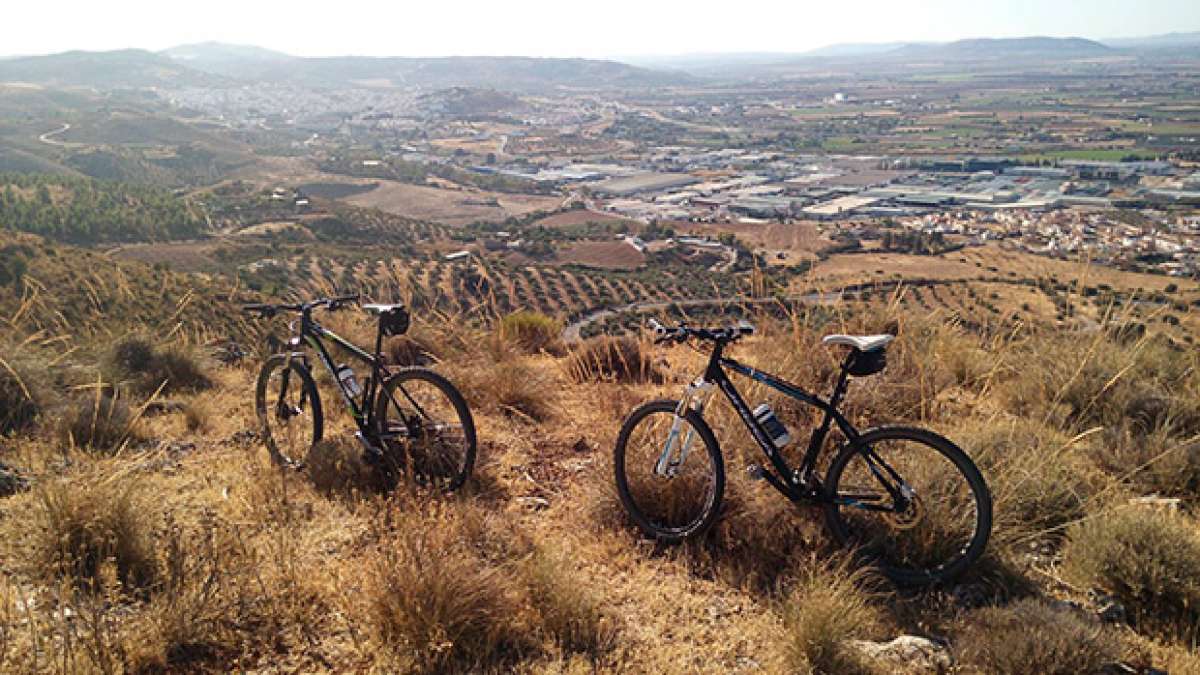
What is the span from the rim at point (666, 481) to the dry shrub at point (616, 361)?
309 cm

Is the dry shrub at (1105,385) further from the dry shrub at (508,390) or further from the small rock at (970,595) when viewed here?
the dry shrub at (508,390)

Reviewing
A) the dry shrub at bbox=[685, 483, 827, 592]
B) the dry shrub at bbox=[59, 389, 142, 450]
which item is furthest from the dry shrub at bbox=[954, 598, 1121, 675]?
the dry shrub at bbox=[59, 389, 142, 450]

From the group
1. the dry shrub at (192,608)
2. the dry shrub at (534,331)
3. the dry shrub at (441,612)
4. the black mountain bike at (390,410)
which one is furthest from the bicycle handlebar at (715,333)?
the dry shrub at (534,331)

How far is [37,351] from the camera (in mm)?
7273

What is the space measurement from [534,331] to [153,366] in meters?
4.27

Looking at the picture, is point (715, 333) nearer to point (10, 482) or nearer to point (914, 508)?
point (914, 508)

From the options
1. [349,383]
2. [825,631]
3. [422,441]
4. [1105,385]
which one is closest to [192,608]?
[422,441]

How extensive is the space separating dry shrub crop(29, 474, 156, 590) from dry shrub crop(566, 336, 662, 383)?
4.41 m

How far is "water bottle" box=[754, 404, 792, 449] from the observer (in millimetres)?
4023

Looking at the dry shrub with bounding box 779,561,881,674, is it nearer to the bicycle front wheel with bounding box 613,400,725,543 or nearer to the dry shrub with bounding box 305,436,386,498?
the bicycle front wheel with bounding box 613,400,725,543

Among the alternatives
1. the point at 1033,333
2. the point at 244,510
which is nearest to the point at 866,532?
the point at 244,510

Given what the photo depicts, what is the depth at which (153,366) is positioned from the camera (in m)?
7.98

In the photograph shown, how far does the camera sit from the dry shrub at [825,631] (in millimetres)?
3148

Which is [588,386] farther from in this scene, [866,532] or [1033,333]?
[1033,333]
